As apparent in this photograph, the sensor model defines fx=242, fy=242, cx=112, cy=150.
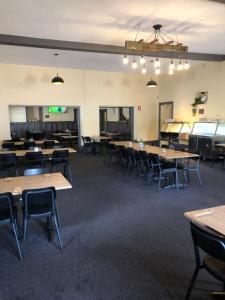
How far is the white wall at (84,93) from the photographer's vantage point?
10117 millimetres

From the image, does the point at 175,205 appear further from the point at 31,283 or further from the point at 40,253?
the point at 31,283

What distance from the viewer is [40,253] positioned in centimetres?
291

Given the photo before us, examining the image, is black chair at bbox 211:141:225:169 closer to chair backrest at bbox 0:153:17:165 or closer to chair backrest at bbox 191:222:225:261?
chair backrest at bbox 0:153:17:165

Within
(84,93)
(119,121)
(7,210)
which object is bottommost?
(7,210)

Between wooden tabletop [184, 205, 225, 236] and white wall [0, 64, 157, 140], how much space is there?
378 inches

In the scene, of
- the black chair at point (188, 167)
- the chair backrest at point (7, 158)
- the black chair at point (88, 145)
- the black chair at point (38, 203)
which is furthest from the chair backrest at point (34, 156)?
the black chair at point (88, 145)

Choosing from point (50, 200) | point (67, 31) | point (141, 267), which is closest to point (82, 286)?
point (141, 267)

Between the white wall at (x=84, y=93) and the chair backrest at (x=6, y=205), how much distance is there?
8268 millimetres

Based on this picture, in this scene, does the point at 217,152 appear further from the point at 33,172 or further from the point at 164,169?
the point at 33,172

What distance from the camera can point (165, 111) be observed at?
1284 cm

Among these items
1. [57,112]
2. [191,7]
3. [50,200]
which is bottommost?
[50,200]

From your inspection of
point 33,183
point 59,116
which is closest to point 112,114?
point 59,116

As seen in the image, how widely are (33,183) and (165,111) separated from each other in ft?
34.8

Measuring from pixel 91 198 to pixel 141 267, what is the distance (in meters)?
Result: 2.40
